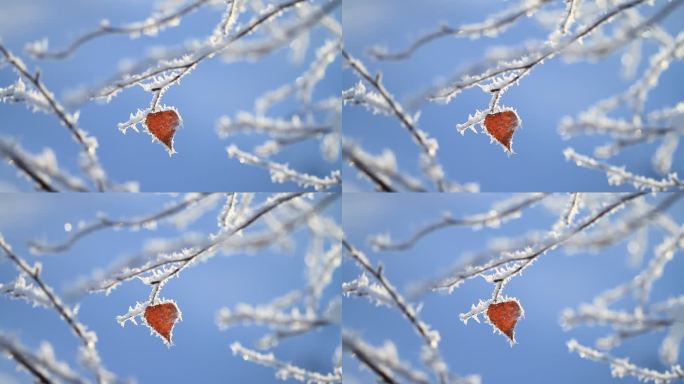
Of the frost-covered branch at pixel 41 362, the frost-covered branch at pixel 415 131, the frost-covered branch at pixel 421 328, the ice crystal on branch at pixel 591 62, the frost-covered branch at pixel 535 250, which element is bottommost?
the frost-covered branch at pixel 41 362

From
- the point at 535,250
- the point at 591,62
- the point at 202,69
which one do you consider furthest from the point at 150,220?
the point at 591,62

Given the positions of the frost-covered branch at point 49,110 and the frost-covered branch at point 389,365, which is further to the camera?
the frost-covered branch at point 389,365

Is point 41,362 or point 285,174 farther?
point 285,174

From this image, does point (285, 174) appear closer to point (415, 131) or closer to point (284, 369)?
point (415, 131)

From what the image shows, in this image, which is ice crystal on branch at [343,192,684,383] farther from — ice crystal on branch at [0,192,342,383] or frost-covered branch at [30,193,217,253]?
frost-covered branch at [30,193,217,253]

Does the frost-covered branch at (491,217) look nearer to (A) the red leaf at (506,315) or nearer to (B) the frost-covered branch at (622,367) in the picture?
(A) the red leaf at (506,315)

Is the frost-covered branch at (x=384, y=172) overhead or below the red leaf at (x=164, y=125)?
overhead

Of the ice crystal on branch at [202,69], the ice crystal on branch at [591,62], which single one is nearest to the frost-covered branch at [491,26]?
the ice crystal on branch at [591,62]
